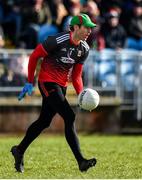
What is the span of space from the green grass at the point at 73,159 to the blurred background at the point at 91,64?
678 millimetres

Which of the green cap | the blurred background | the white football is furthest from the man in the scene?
the blurred background

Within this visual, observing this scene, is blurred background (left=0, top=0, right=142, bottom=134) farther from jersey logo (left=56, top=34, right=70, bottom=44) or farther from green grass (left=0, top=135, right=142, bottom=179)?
jersey logo (left=56, top=34, right=70, bottom=44)

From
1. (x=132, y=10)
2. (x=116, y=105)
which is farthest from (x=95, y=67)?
(x=132, y=10)

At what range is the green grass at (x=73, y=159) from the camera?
9.25 metres

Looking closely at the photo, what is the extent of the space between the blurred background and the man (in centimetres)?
614

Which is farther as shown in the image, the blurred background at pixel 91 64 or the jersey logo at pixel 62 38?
the blurred background at pixel 91 64

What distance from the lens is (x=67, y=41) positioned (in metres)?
9.42

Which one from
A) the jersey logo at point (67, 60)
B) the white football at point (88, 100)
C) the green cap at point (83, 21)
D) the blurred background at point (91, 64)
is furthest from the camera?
the blurred background at point (91, 64)

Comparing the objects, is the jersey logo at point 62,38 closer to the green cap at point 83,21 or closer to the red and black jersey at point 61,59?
the red and black jersey at point 61,59

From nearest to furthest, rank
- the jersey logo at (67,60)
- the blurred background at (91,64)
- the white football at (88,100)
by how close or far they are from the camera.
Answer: the white football at (88,100)
the jersey logo at (67,60)
the blurred background at (91,64)

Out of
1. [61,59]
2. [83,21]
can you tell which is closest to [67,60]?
[61,59]

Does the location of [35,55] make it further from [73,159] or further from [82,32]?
[73,159]

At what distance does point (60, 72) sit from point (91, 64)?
21.6ft

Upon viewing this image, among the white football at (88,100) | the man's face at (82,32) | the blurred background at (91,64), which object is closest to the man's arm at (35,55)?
the man's face at (82,32)
